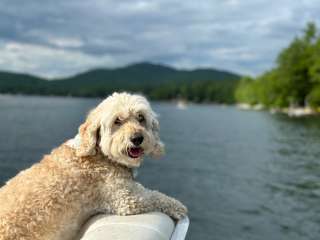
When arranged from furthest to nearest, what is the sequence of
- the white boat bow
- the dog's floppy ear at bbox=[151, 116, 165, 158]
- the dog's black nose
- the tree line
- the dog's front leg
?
the tree line → the dog's floppy ear at bbox=[151, 116, 165, 158] → the dog's front leg → the dog's black nose → the white boat bow

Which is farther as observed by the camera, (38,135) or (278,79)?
(278,79)

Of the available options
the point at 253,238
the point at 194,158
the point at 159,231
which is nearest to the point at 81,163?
the point at 159,231

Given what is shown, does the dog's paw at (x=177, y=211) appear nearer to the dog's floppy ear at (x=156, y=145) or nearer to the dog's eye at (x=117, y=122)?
the dog's floppy ear at (x=156, y=145)

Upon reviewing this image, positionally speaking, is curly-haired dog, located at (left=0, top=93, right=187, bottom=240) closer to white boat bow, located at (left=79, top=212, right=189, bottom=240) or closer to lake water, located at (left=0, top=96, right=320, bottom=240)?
white boat bow, located at (left=79, top=212, right=189, bottom=240)

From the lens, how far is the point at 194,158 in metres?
28.8

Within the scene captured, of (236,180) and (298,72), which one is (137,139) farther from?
(298,72)

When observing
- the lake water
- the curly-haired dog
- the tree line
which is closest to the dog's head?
the curly-haired dog

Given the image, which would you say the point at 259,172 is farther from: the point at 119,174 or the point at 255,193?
the point at 119,174

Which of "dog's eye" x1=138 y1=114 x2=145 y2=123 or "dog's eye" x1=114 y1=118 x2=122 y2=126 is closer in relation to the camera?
"dog's eye" x1=114 y1=118 x2=122 y2=126

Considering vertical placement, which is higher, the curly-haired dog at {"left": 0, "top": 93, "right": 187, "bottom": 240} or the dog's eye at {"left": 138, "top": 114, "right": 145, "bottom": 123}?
the dog's eye at {"left": 138, "top": 114, "right": 145, "bottom": 123}

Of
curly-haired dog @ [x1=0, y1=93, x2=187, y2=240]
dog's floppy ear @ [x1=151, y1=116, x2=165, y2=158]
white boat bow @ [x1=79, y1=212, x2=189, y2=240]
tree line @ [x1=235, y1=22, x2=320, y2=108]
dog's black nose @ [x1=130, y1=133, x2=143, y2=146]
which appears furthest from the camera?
tree line @ [x1=235, y1=22, x2=320, y2=108]

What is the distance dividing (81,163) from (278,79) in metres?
A: 114

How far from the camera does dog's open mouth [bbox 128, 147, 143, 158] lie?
4.63 meters

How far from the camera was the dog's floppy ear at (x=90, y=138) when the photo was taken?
4703 millimetres
